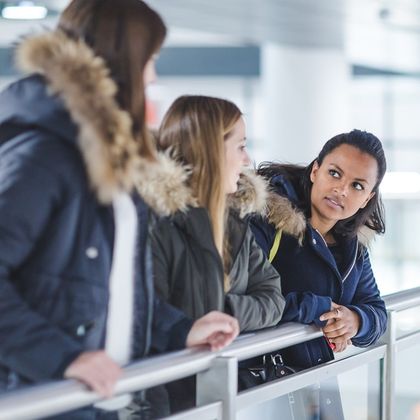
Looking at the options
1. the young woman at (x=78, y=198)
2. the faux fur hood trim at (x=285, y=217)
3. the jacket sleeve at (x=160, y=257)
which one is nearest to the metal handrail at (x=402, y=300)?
the faux fur hood trim at (x=285, y=217)

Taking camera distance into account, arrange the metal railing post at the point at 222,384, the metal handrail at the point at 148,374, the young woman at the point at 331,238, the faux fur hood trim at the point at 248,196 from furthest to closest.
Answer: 1. the young woman at the point at 331,238
2. the faux fur hood trim at the point at 248,196
3. the metal railing post at the point at 222,384
4. the metal handrail at the point at 148,374

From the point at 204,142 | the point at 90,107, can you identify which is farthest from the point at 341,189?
the point at 90,107

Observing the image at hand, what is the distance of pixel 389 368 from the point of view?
367cm

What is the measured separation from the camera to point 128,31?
2211 mm

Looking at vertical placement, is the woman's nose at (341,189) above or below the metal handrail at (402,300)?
above

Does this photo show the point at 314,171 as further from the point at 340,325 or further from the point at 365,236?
the point at 340,325

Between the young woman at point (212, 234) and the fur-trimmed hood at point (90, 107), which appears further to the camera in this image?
the young woman at point (212, 234)

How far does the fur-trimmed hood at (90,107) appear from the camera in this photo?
6.82ft

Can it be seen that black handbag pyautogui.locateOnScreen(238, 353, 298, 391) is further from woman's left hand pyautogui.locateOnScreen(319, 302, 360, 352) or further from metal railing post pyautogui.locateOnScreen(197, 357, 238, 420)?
metal railing post pyautogui.locateOnScreen(197, 357, 238, 420)

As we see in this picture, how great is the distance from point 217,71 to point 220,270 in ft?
58.8

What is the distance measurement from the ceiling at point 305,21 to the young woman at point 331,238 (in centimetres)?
573

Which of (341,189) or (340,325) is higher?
(341,189)

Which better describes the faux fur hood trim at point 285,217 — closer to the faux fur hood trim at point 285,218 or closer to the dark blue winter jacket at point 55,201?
the faux fur hood trim at point 285,218

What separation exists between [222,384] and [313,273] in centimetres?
114
